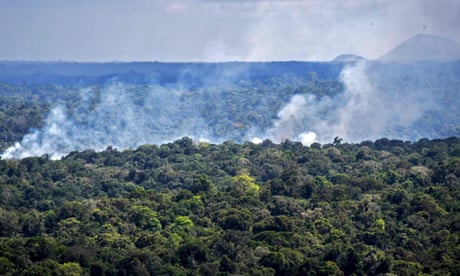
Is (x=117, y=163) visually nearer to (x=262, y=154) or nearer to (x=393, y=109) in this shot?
(x=262, y=154)

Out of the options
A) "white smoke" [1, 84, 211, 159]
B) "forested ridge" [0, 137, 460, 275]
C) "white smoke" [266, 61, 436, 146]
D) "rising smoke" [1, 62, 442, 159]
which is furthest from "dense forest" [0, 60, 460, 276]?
"white smoke" [1, 84, 211, 159]

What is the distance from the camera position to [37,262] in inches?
2366

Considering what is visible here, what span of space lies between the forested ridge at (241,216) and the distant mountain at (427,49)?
152ft

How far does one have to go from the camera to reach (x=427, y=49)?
162 meters

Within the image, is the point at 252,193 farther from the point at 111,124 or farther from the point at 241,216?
the point at 111,124

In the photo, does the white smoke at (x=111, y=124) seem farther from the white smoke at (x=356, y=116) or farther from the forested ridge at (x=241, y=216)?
the forested ridge at (x=241, y=216)

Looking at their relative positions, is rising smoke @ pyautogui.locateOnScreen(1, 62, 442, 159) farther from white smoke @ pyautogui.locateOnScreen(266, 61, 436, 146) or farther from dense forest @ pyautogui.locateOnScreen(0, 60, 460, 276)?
dense forest @ pyautogui.locateOnScreen(0, 60, 460, 276)

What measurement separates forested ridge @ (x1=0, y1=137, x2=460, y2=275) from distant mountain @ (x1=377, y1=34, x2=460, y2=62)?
46.5 metres

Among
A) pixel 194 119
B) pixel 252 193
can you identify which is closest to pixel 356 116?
pixel 194 119

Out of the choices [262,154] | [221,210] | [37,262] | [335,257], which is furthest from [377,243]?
[262,154]

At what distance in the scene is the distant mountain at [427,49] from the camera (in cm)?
15962

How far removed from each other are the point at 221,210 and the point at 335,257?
1591 cm

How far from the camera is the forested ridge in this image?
203 ft

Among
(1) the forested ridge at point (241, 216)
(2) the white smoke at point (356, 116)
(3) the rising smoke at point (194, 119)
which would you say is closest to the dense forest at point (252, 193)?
(1) the forested ridge at point (241, 216)
